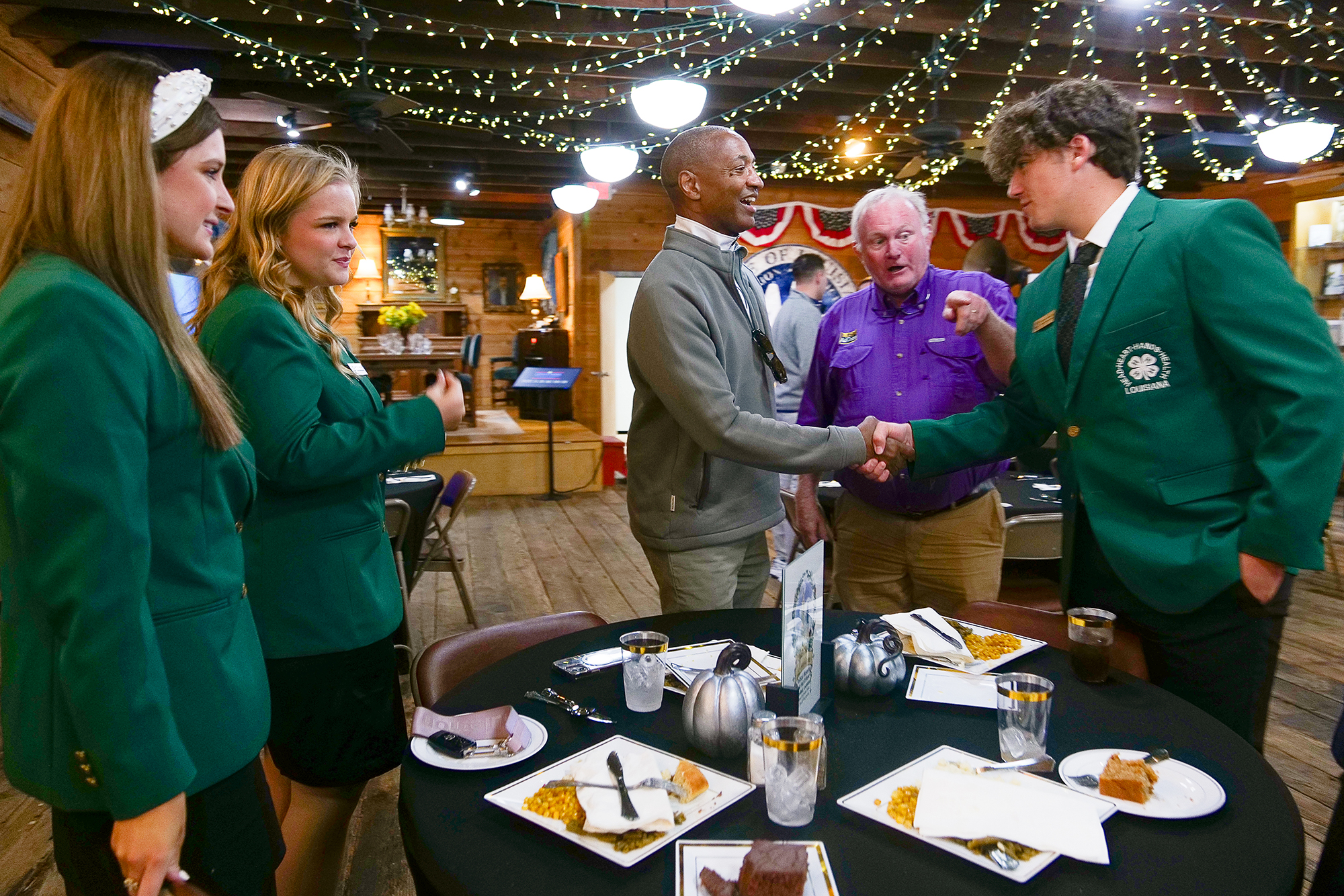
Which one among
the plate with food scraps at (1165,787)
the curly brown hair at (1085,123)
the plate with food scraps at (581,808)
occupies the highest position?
the curly brown hair at (1085,123)

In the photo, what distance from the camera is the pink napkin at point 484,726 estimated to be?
129 centimetres

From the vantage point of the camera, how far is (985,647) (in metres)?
1.67

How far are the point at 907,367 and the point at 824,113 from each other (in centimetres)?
473

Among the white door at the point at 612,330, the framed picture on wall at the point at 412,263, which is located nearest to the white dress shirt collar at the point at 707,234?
the white door at the point at 612,330

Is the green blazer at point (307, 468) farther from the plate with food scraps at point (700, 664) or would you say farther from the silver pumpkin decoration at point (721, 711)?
the silver pumpkin decoration at point (721, 711)

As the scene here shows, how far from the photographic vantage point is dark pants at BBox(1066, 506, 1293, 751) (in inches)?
63.7

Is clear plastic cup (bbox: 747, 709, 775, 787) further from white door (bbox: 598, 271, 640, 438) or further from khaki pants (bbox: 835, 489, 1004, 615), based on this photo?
white door (bbox: 598, 271, 640, 438)

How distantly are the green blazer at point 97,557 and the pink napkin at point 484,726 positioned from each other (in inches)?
11.9

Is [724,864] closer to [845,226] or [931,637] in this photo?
[931,637]

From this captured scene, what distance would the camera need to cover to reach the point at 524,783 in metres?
1.17

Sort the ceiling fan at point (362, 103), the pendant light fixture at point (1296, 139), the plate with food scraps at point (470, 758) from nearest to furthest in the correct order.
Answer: the plate with food scraps at point (470, 758) < the ceiling fan at point (362, 103) < the pendant light fixture at point (1296, 139)

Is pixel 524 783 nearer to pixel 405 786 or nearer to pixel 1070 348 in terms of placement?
pixel 405 786

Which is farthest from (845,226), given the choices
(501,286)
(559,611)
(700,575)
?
(700,575)

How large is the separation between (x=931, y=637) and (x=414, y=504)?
8.50ft
